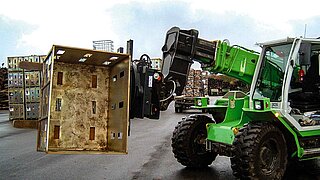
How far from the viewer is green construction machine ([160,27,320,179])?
6.37m

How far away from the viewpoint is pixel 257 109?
251 inches

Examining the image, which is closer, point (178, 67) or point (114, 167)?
point (178, 67)

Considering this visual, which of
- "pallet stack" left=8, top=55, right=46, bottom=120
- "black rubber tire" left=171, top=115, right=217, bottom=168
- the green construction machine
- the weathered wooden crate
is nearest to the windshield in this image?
the green construction machine

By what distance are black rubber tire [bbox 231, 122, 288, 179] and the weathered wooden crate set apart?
1890mm

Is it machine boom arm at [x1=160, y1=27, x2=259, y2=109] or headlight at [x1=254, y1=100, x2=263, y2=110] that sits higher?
machine boom arm at [x1=160, y1=27, x2=259, y2=109]

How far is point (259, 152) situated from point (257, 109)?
0.71 metres

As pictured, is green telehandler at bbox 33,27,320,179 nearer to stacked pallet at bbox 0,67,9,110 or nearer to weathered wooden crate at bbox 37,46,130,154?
weathered wooden crate at bbox 37,46,130,154

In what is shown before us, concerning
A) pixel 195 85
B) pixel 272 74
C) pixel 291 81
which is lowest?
pixel 291 81

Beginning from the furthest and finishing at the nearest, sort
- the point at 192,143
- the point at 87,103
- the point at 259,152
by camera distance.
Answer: the point at 192,143
the point at 87,103
the point at 259,152

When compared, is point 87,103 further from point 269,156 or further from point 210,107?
point 269,156

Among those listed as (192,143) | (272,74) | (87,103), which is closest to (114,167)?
(192,143)

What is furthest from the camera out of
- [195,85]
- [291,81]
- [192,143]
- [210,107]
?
[195,85]

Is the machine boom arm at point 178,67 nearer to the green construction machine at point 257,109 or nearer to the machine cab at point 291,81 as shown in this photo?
the green construction machine at point 257,109

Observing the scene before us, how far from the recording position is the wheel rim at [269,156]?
642 cm
